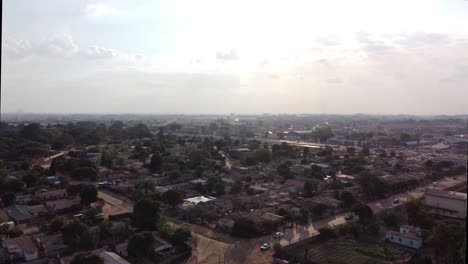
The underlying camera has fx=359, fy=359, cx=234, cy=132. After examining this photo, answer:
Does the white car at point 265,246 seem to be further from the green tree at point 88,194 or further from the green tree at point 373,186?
the green tree at point 88,194

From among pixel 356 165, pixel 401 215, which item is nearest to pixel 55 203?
pixel 401 215

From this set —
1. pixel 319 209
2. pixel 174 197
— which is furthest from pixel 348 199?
pixel 174 197

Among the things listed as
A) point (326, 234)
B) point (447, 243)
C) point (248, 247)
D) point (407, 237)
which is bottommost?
point (248, 247)

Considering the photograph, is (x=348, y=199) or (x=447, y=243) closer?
(x=447, y=243)

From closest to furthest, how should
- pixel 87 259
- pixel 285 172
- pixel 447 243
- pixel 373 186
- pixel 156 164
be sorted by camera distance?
pixel 87 259 < pixel 447 243 < pixel 373 186 < pixel 285 172 < pixel 156 164

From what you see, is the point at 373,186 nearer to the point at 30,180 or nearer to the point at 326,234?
the point at 326,234

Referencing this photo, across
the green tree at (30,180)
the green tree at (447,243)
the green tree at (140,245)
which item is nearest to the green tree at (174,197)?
the green tree at (140,245)
